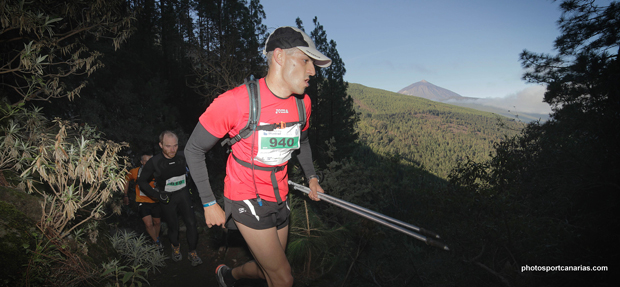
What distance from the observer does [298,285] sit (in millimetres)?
4113

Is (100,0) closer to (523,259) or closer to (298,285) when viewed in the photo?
(298,285)

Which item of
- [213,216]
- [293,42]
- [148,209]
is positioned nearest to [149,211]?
[148,209]

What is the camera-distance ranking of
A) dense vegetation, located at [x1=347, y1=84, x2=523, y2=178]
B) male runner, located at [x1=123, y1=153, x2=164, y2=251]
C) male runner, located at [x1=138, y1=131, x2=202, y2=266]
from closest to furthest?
1. male runner, located at [x1=138, y1=131, x2=202, y2=266]
2. male runner, located at [x1=123, y1=153, x2=164, y2=251]
3. dense vegetation, located at [x1=347, y1=84, x2=523, y2=178]

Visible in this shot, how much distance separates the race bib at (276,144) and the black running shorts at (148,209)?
418cm

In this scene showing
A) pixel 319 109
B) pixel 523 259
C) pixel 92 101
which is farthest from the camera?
pixel 319 109

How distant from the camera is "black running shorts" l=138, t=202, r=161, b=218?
16.9 ft

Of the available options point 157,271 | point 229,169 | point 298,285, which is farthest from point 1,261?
point 298,285

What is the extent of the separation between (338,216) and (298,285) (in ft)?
27.7

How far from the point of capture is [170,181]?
4543mm

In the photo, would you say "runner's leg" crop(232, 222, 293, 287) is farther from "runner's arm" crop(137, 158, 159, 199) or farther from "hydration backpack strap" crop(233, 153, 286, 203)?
"runner's arm" crop(137, 158, 159, 199)

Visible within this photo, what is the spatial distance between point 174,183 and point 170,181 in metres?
0.07

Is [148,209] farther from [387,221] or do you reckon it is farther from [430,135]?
[430,135]

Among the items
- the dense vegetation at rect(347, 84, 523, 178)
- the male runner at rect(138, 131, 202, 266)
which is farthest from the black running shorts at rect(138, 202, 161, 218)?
the dense vegetation at rect(347, 84, 523, 178)

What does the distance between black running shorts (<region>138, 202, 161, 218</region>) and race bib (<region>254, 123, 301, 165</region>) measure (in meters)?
4.18
